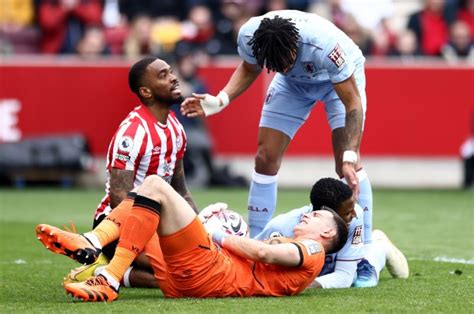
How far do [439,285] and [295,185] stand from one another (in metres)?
9.84

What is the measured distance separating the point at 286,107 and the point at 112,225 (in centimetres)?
219

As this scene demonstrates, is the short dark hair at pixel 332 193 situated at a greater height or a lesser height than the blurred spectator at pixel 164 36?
greater

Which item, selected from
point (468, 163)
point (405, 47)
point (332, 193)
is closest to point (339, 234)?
point (332, 193)

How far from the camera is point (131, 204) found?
7.80 metres

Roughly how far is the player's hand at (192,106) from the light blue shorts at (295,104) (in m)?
0.79

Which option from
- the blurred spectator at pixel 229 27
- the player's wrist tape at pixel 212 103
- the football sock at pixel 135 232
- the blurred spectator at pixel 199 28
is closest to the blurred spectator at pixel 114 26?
the blurred spectator at pixel 199 28

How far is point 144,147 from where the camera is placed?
8.34 m

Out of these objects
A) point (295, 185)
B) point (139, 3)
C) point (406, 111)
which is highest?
point (139, 3)

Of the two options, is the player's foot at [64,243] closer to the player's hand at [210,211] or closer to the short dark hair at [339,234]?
the player's hand at [210,211]

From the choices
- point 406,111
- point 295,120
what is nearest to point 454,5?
point 406,111

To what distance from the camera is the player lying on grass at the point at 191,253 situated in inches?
284

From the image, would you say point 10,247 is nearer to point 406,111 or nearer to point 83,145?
point 83,145

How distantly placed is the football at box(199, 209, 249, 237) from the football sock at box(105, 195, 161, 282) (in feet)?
2.43

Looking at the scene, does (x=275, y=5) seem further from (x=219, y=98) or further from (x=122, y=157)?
(x=122, y=157)
